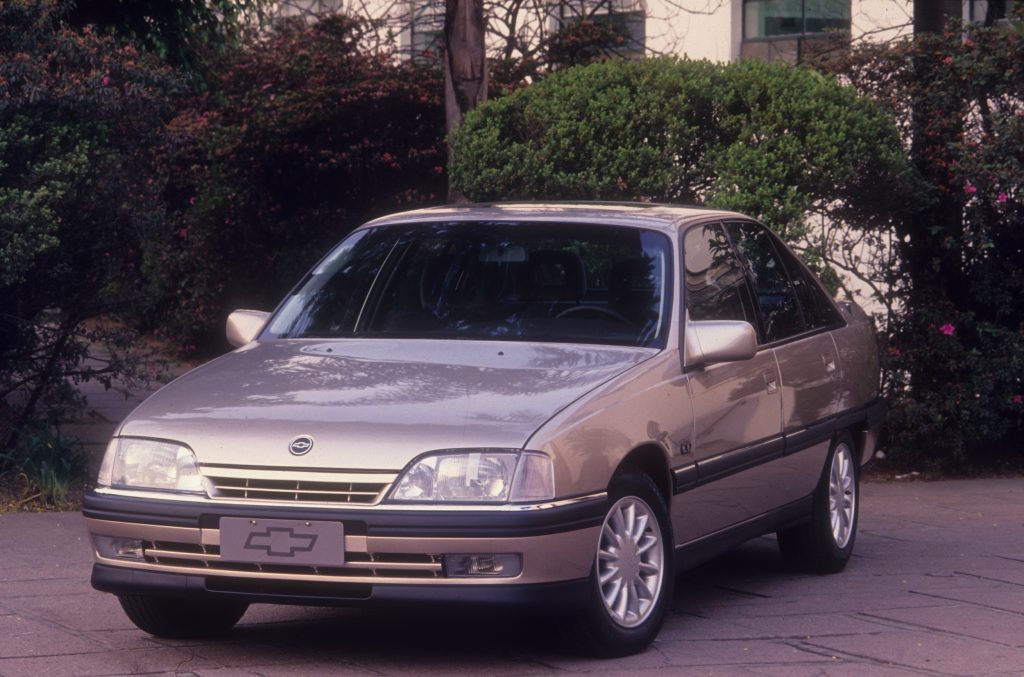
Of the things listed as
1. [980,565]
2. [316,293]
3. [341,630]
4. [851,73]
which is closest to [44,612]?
[341,630]

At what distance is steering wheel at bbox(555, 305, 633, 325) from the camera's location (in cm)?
650

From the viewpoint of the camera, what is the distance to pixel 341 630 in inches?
250

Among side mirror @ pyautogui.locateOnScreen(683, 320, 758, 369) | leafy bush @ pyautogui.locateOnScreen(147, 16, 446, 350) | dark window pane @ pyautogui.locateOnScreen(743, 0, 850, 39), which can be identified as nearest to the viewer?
side mirror @ pyautogui.locateOnScreen(683, 320, 758, 369)

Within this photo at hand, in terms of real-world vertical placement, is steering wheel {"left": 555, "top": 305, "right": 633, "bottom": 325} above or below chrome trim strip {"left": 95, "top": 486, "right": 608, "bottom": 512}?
above

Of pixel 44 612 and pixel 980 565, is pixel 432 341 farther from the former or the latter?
pixel 980 565

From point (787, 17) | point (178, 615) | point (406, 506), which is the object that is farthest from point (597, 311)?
point (787, 17)

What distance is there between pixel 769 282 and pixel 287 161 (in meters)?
9.00

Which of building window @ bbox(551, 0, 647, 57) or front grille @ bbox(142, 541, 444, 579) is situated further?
building window @ bbox(551, 0, 647, 57)

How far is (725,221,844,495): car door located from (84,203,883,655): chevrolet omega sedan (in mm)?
18

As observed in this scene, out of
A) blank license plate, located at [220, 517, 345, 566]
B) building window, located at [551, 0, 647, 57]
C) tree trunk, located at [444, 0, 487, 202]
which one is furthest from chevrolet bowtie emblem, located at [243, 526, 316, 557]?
building window, located at [551, 0, 647, 57]

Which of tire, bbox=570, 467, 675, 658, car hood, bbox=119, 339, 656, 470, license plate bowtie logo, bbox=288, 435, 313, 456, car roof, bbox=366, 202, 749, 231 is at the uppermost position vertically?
car roof, bbox=366, 202, 749, 231

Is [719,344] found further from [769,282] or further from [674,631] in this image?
[769,282]

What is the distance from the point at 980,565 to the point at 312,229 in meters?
9.47

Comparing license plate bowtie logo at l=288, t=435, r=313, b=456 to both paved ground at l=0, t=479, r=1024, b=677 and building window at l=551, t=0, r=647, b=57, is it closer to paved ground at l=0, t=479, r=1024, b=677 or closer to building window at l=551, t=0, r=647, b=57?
paved ground at l=0, t=479, r=1024, b=677
